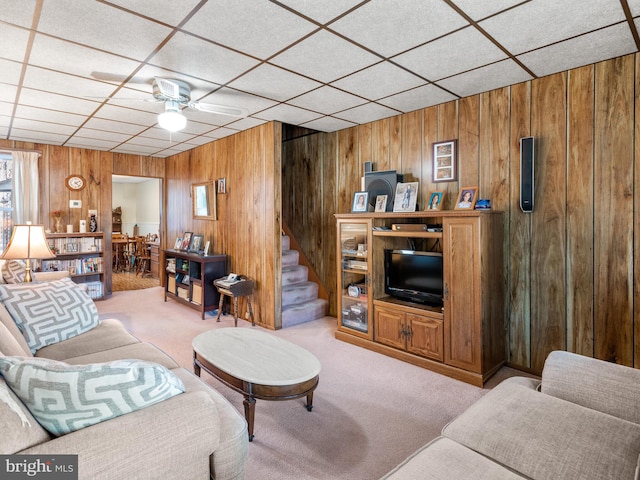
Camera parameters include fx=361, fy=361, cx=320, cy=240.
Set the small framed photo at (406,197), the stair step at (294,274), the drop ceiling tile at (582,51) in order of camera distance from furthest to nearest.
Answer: the stair step at (294,274), the small framed photo at (406,197), the drop ceiling tile at (582,51)

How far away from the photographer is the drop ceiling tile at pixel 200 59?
237 centimetres

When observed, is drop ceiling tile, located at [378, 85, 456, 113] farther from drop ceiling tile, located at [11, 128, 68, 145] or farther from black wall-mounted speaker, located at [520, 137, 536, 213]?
drop ceiling tile, located at [11, 128, 68, 145]

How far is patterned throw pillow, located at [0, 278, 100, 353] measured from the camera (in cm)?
238

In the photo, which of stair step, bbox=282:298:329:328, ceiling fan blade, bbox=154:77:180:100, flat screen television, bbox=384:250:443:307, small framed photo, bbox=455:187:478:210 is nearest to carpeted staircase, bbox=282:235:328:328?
stair step, bbox=282:298:329:328

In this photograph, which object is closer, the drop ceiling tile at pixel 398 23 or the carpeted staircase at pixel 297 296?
the drop ceiling tile at pixel 398 23

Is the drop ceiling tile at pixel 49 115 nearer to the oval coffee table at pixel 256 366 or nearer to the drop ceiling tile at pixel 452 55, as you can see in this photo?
the oval coffee table at pixel 256 366

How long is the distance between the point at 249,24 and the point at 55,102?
2.62m

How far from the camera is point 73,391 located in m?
1.13

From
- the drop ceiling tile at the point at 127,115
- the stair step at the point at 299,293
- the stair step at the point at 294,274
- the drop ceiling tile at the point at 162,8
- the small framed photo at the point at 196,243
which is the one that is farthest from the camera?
the small framed photo at the point at 196,243

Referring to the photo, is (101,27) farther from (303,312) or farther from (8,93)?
(303,312)

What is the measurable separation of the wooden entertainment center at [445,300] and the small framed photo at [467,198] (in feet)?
0.79

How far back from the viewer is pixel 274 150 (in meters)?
4.39

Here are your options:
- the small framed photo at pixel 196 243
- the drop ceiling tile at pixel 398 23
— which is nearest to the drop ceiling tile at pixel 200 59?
the drop ceiling tile at pixel 398 23

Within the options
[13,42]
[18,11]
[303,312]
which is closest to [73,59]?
[13,42]
